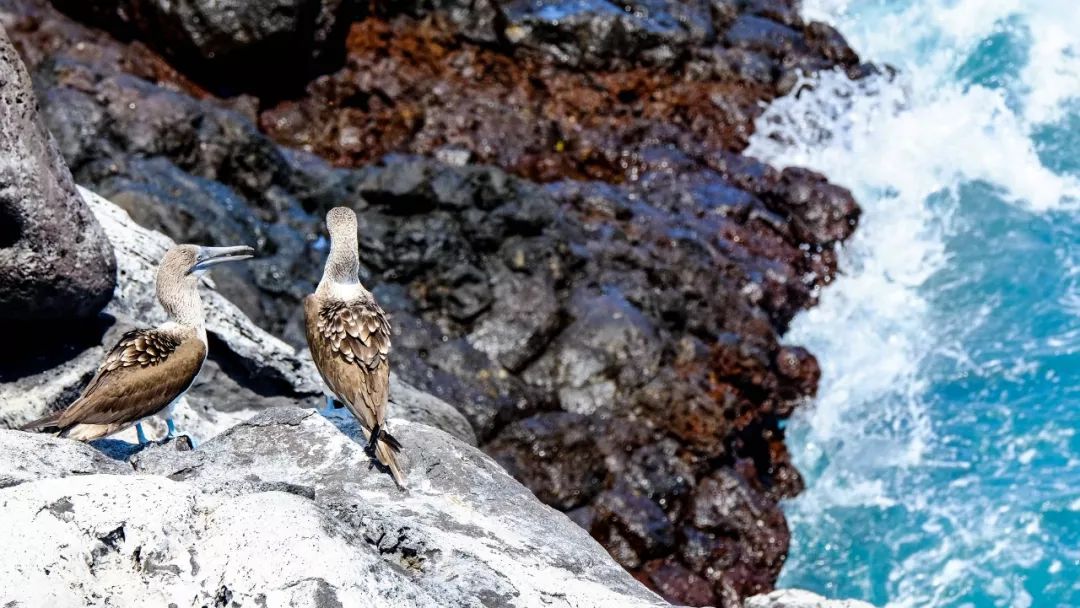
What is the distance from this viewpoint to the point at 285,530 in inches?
146

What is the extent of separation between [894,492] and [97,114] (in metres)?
10.2

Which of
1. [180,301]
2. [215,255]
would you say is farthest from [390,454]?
[215,255]

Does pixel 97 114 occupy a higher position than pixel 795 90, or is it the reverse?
pixel 795 90

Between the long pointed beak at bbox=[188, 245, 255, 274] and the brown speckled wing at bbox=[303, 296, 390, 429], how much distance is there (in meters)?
0.43

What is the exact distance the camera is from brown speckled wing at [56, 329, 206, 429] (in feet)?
17.5

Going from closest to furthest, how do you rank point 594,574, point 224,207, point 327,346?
point 594,574, point 327,346, point 224,207

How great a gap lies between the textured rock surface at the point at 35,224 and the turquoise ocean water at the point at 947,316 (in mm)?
8294

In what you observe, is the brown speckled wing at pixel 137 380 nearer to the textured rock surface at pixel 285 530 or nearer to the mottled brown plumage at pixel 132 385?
the mottled brown plumage at pixel 132 385

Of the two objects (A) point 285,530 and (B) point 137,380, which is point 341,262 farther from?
(A) point 285,530

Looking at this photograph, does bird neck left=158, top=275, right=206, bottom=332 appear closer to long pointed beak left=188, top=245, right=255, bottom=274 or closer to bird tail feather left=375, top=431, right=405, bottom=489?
long pointed beak left=188, top=245, right=255, bottom=274

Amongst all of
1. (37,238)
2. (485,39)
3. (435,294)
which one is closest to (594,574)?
(37,238)

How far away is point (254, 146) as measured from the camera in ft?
45.5

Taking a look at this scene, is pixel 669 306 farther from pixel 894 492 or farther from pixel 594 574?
pixel 594 574

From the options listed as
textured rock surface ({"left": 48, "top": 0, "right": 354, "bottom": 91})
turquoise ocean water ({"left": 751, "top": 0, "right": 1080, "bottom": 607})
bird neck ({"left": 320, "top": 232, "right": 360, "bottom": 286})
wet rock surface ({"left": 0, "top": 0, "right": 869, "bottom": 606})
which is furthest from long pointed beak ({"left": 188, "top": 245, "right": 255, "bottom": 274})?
textured rock surface ({"left": 48, "top": 0, "right": 354, "bottom": 91})
